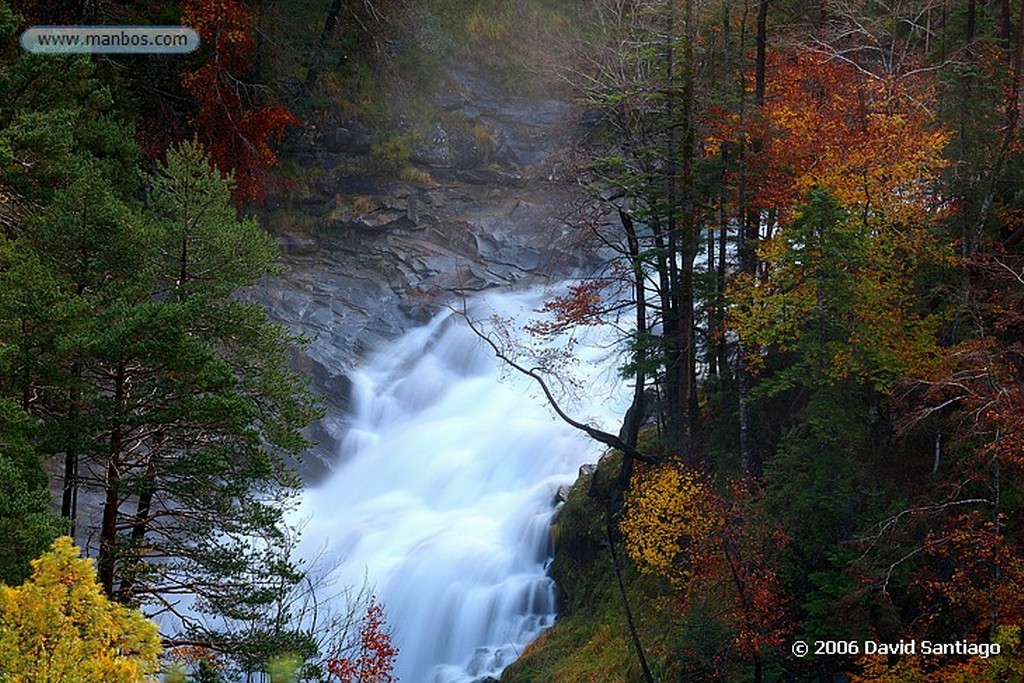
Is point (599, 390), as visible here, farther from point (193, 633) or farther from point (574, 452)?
point (193, 633)

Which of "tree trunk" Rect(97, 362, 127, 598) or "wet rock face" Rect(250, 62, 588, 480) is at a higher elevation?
"wet rock face" Rect(250, 62, 588, 480)

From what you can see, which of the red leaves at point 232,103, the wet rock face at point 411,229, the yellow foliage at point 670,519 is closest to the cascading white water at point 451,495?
the wet rock face at point 411,229

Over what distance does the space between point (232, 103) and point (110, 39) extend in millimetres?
4406

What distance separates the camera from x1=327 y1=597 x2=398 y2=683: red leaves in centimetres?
1608

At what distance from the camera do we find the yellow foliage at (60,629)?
7434 millimetres

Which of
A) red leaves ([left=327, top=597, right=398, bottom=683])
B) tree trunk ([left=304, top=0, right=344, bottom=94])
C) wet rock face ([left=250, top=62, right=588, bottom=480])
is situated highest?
tree trunk ([left=304, top=0, right=344, bottom=94])

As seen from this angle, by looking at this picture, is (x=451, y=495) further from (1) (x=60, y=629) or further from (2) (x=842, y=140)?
(1) (x=60, y=629)

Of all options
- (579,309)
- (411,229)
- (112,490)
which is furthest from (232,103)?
(112,490)

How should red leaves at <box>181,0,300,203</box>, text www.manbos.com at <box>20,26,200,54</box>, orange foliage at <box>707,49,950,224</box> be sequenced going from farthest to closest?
red leaves at <box>181,0,300,203</box>, text www.manbos.com at <box>20,26,200,54</box>, orange foliage at <box>707,49,950,224</box>

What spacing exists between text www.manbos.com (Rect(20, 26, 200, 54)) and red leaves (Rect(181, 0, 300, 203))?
1.77 feet

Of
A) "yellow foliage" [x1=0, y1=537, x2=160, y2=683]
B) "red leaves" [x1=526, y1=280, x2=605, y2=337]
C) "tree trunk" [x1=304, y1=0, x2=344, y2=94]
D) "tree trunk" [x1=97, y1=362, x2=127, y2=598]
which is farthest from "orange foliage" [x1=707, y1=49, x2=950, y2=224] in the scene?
"tree trunk" [x1=304, y1=0, x2=344, y2=94]

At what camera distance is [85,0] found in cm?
2505

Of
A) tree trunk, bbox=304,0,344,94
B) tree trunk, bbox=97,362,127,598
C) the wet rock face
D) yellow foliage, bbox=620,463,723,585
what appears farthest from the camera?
tree trunk, bbox=304,0,344,94

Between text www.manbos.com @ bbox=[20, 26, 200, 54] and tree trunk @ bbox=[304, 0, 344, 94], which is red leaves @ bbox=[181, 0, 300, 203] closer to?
text www.manbos.com @ bbox=[20, 26, 200, 54]
